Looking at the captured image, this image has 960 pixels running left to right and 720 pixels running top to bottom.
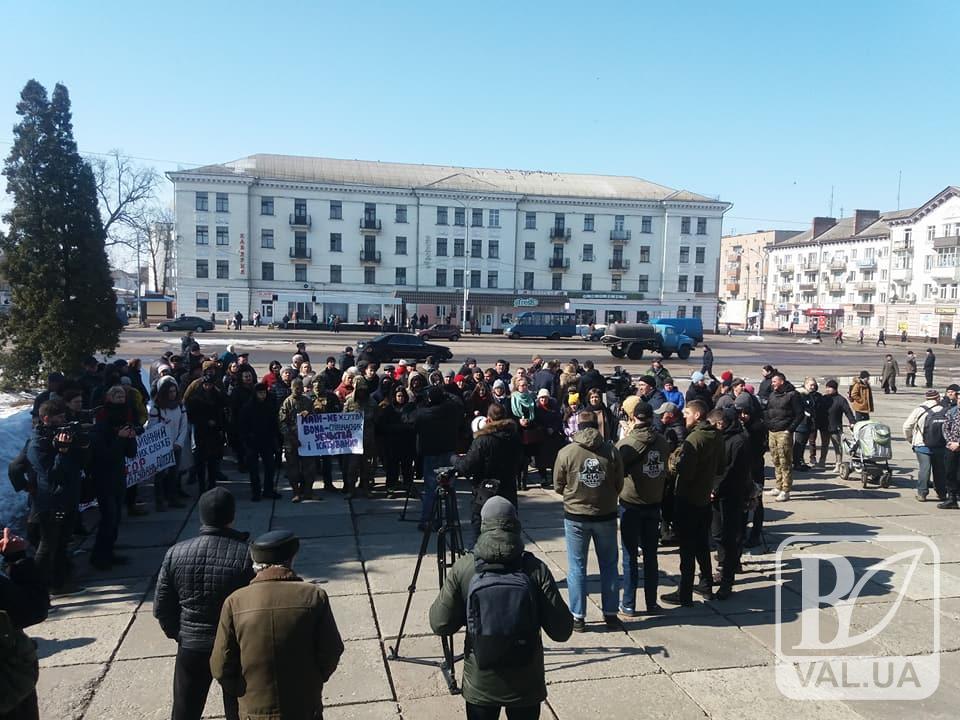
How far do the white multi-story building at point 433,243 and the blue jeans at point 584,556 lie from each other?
217ft

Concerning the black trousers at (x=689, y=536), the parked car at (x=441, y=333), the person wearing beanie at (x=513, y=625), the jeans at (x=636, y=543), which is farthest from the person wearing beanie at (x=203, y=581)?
the parked car at (x=441, y=333)

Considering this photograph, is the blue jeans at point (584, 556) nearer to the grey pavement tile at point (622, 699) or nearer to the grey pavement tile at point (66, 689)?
the grey pavement tile at point (622, 699)

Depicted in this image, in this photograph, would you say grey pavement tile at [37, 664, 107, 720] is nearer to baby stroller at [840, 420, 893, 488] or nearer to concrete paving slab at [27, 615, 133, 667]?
concrete paving slab at [27, 615, 133, 667]

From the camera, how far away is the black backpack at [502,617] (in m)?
3.19

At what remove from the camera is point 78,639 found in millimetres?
5520

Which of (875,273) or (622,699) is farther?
(875,273)

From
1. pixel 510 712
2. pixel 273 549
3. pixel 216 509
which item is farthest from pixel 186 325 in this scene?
pixel 510 712

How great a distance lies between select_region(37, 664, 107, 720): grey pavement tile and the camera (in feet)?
14.8

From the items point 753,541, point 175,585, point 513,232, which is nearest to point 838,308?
point 513,232

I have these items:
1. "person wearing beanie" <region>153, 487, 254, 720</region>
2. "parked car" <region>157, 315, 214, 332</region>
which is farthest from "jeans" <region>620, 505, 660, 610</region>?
"parked car" <region>157, 315, 214, 332</region>

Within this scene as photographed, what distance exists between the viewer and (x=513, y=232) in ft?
246

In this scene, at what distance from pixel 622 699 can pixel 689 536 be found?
1.82m

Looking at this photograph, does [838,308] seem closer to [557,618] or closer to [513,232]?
[513,232]

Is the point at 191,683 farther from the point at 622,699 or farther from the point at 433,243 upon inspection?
the point at 433,243
